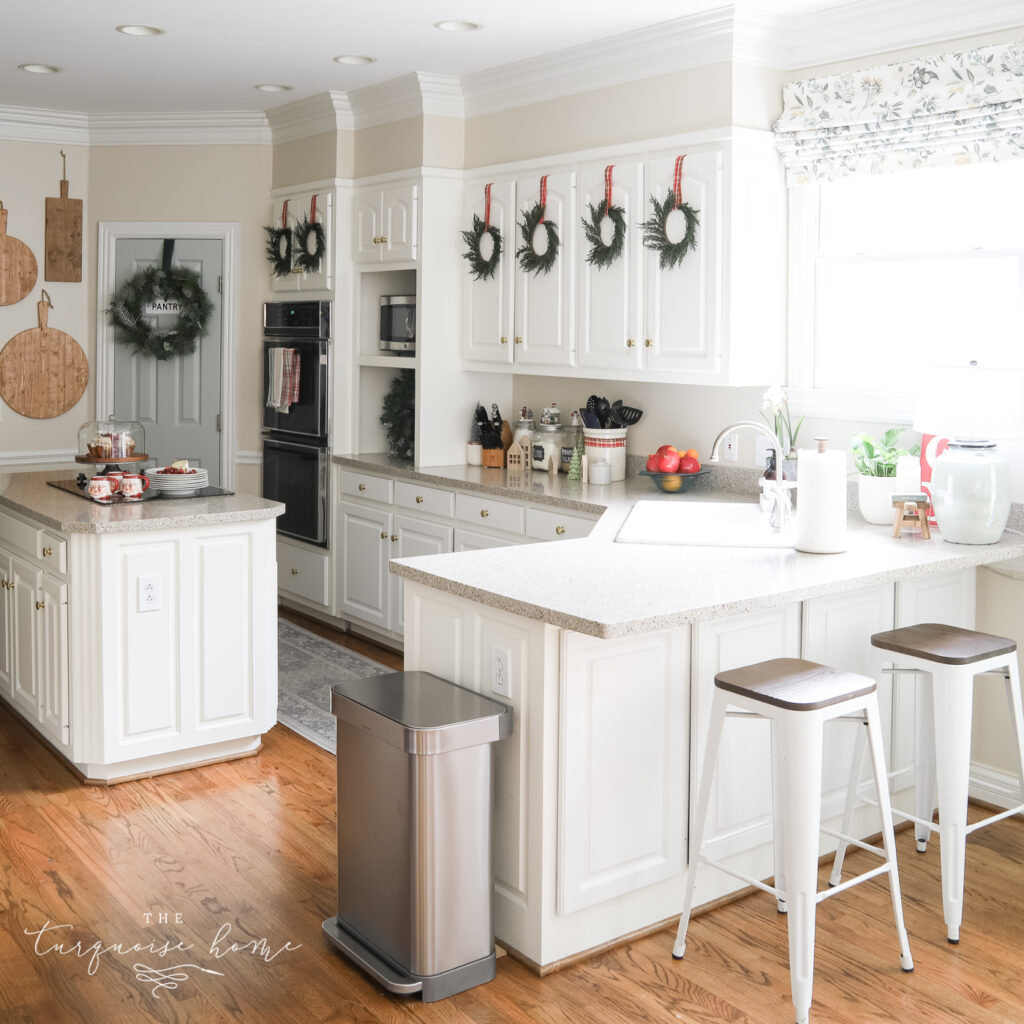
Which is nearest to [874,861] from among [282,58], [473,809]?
[473,809]

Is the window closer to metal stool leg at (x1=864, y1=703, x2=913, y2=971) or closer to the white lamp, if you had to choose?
the white lamp

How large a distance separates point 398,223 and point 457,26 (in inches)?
45.8

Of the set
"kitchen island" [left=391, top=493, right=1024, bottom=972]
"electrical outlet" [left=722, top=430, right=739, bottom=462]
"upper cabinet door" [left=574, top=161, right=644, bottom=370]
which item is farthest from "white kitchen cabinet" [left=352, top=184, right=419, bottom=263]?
"kitchen island" [left=391, top=493, right=1024, bottom=972]

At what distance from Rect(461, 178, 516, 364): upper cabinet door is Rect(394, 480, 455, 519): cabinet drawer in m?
0.64

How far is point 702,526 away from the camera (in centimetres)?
382

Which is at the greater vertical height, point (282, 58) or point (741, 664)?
point (282, 58)

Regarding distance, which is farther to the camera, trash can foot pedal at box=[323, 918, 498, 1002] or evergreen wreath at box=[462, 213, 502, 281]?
evergreen wreath at box=[462, 213, 502, 281]

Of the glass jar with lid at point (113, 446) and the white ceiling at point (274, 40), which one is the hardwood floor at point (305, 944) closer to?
the glass jar with lid at point (113, 446)

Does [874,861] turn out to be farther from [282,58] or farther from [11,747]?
[282,58]

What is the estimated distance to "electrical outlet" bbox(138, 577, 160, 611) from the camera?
12.4ft

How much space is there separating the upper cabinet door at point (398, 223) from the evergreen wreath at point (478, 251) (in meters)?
0.24

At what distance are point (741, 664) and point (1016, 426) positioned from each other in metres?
1.09

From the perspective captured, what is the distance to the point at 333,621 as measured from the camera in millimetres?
5934

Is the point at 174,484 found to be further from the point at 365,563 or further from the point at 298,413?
the point at 298,413
